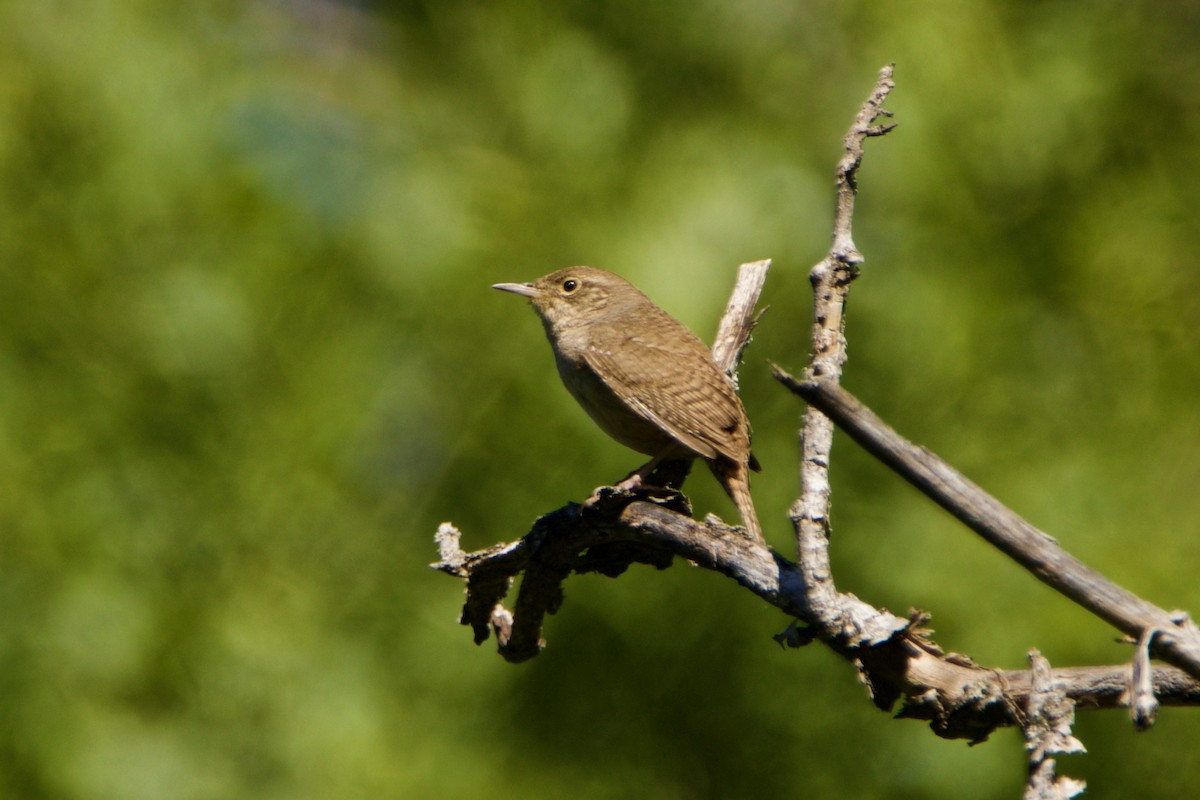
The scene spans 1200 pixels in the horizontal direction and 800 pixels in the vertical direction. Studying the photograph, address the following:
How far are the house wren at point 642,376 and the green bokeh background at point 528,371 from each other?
0.67ft

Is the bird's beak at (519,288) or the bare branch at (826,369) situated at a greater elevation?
the bird's beak at (519,288)

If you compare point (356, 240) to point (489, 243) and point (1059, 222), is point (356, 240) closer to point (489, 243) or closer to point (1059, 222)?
point (489, 243)

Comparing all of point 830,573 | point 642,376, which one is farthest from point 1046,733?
point 642,376

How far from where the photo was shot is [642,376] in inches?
162

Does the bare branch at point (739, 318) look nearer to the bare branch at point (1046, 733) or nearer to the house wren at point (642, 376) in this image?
the house wren at point (642, 376)

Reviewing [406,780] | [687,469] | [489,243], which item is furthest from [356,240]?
[406,780]

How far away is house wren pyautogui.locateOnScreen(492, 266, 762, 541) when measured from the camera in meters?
3.88

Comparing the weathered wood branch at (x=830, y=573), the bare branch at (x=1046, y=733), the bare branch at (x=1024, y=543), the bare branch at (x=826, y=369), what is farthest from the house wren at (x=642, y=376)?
the bare branch at (x=1024, y=543)

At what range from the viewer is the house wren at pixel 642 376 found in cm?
388

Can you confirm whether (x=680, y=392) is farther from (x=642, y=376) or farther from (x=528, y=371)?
(x=528, y=371)

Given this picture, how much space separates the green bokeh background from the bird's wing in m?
0.46

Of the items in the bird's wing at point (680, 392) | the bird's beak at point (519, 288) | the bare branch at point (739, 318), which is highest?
the bird's beak at point (519, 288)

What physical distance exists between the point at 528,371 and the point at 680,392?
3.00 ft

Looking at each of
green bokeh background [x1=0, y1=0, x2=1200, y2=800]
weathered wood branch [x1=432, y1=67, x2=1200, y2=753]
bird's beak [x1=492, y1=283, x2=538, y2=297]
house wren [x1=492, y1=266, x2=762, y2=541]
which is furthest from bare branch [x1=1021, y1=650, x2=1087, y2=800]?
bird's beak [x1=492, y1=283, x2=538, y2=297]
